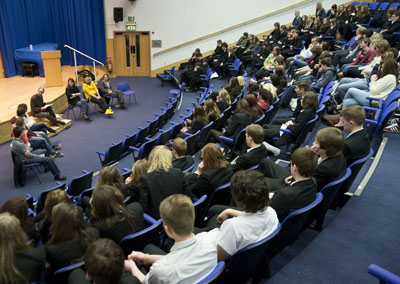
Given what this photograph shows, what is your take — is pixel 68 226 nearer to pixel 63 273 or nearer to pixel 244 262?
pixel 63 273

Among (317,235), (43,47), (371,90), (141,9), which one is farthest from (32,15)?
(317,235)

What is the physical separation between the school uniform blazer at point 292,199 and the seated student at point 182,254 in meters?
0.79

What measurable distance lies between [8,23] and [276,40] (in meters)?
9.10

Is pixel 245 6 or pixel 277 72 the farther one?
pixel 245 6

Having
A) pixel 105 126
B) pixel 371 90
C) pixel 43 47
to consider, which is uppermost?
pixel 371 90

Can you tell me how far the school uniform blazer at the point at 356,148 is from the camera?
3156 millimetres

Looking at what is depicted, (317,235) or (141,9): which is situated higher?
(141,9)

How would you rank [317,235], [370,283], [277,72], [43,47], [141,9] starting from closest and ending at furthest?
[370,283] < [317,235] < [277,72] < [43,47] < [141,9]

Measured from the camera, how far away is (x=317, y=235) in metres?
2.78

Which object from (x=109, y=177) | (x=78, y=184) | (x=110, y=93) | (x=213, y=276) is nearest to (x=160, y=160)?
(x=109, y=177)

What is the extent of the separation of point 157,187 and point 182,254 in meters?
1.27

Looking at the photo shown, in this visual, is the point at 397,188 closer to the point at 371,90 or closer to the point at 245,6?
the point at 371,90

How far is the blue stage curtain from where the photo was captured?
10.6 meters

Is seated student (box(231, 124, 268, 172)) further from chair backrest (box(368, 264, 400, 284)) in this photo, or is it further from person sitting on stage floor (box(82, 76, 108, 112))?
person sitting on stage floor (box(82, 76, 108, 112))
